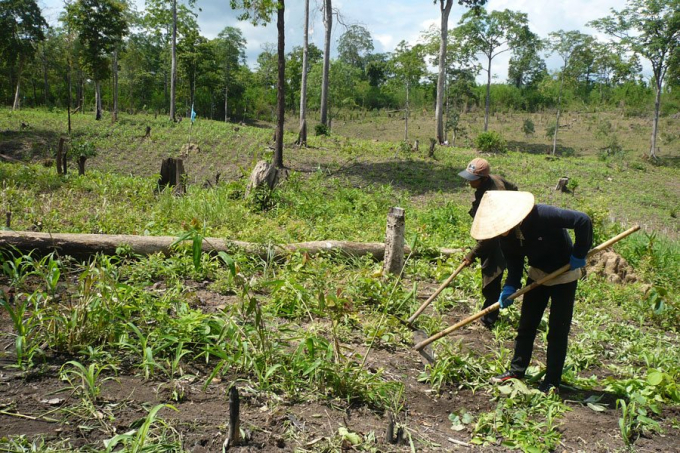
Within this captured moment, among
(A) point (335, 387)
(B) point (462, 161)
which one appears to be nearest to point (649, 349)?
(A) point (335, 387)

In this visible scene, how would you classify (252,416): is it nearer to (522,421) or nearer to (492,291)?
(522,421)

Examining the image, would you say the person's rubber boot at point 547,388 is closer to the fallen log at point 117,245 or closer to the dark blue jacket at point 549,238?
the dark blue jacket at point 549,238

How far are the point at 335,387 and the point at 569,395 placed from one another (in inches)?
67.6

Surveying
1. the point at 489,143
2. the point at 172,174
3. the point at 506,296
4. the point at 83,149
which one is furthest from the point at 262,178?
the point at 489,143

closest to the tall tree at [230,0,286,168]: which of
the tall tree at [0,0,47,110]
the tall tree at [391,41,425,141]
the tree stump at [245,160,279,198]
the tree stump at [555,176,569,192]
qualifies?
the tree stump at [245,160,279,198]

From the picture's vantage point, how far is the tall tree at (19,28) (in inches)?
976

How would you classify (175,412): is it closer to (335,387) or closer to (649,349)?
(335,387)

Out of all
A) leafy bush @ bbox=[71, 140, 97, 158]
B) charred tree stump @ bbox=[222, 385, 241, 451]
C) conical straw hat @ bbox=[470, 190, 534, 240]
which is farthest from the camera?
leafy bush @ bbox=[71, 140, 97, 158]

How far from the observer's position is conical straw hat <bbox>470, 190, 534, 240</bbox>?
9.88 feet

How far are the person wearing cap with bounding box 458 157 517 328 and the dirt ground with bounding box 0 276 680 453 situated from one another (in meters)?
1.47

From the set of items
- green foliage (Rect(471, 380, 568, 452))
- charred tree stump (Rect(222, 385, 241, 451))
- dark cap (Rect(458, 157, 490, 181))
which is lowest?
green foliage (Rect(471, 380, 568, 452))

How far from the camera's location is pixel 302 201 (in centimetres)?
828

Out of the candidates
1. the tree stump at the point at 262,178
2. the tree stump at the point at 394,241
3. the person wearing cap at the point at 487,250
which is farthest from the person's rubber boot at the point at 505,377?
the tree stump at the point at 262,178

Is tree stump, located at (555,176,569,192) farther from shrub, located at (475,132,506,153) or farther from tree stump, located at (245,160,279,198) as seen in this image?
tree stump, located at (245,160,279,198)
